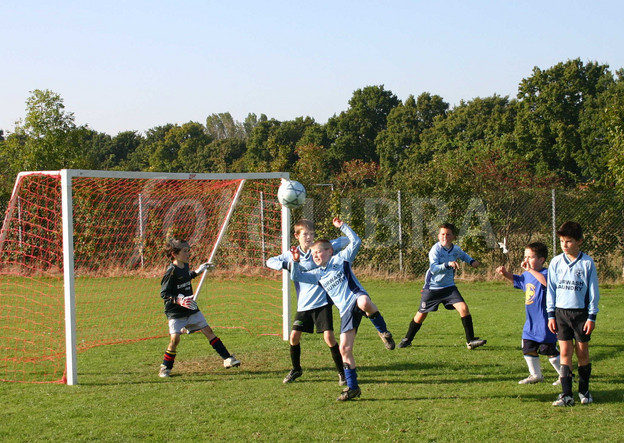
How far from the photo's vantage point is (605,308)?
1095 centimetres

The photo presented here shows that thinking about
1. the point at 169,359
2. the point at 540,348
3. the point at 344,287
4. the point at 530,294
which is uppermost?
the point at 344,287

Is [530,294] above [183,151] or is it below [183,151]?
below

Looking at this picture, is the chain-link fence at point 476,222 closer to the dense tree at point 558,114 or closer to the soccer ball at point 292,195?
the soccer ball at point 292,195

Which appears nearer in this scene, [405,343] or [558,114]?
[405,343]

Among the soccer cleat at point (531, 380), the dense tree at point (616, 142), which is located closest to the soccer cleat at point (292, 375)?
the soccer cleat at point (531, 380)

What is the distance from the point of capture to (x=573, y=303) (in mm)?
5324

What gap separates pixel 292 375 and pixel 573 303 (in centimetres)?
278

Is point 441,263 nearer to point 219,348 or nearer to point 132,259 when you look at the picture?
point 219,348

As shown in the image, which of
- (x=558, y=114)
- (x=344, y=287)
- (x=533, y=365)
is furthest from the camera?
(x=558, y=114)

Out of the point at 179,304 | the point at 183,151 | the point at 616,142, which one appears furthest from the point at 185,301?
the point at 183,151

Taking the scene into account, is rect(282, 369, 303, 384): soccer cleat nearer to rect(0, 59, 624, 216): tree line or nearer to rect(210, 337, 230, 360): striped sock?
rect(210, 337, 230, 360): striped sock

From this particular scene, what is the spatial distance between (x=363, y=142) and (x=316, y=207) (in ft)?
101

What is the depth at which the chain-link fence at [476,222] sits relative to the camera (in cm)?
1410

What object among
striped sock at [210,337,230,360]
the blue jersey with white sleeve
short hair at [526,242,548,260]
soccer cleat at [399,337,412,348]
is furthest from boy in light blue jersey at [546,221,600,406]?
striped sock at [210,337,230,360]
